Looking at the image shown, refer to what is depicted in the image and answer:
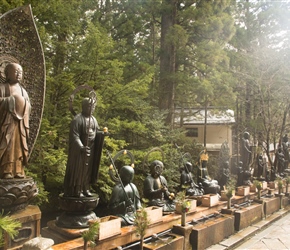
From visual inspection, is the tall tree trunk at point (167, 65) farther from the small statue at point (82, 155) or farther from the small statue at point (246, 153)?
the small statue at point (82, 155)

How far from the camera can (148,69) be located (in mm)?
12023

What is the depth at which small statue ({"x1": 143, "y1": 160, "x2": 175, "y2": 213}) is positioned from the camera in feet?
22.7

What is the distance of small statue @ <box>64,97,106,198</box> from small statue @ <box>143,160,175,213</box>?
68.7 inches

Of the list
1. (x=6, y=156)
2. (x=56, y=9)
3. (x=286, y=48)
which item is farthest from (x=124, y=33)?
(x=6, y=156)

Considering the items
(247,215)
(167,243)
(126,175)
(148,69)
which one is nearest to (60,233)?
(126,175)

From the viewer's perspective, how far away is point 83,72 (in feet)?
31.2

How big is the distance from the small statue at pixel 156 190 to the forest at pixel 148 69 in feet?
1.79

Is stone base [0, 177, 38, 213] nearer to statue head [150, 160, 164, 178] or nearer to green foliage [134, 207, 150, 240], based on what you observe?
green foliage [134, 207, 150, 240]

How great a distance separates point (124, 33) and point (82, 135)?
8.83 meters

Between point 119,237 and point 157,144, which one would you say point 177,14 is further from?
point 119,237

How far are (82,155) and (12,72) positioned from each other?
1.86 meters

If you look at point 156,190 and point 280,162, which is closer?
point 156,190

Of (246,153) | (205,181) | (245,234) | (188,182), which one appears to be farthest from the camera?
(246,153)

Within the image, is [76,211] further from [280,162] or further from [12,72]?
[280,162]
